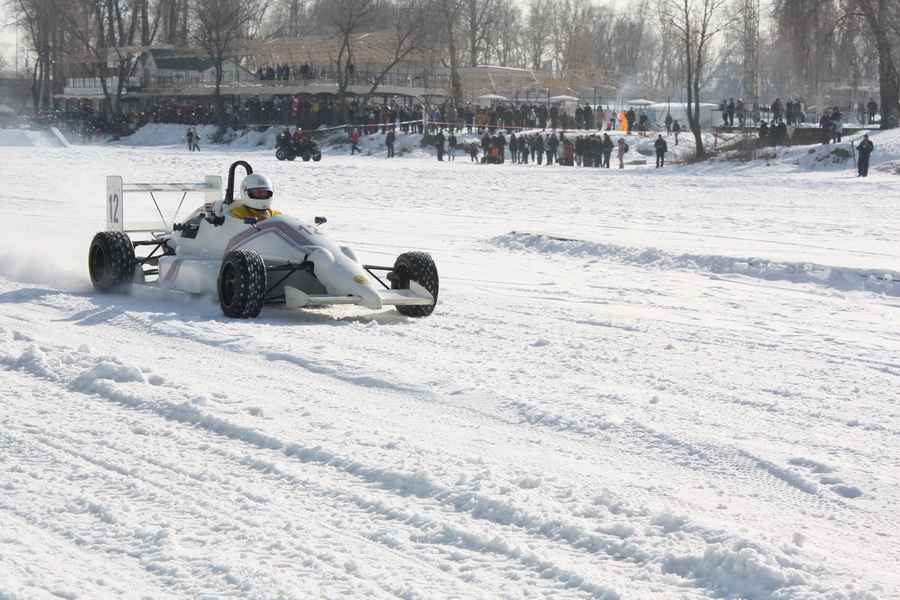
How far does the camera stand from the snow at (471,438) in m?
4.76

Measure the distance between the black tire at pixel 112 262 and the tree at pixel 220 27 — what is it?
164ft

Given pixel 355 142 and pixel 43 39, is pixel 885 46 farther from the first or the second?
pixel 43 39

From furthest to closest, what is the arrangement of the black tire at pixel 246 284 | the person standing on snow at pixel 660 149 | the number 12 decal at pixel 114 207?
the person standing on snow at pixel 660 149 → the number 12 decal at pixel 114 207 → the black tire at pixel 246 284

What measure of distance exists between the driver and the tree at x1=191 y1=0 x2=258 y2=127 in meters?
50.7

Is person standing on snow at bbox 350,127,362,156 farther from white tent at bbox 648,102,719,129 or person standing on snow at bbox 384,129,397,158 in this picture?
white tent at bbox 648,102,719,129

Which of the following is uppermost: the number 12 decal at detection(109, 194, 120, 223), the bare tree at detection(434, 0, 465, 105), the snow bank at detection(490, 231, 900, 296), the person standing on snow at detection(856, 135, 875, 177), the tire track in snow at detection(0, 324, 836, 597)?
the bare tree at detection(434, 0, 465, 105)

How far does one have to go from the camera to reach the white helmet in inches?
447

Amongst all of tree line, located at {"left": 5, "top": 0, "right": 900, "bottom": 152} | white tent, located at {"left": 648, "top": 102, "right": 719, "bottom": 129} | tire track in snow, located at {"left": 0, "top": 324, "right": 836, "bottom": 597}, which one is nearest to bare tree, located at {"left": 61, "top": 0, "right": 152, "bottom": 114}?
tree line, located at {"left": 5, "top": 0, "right": 900, "bottom": 152}

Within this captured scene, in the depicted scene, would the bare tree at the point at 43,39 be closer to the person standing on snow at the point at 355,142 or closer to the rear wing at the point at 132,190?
the person standing on snow at the point at 355,142

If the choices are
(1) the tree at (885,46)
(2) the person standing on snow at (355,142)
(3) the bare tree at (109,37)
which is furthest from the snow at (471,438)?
(3) the bare tree at (109,37)

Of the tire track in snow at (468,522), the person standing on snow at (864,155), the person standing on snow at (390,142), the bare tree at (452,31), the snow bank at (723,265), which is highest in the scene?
the bare tree at (452,31)

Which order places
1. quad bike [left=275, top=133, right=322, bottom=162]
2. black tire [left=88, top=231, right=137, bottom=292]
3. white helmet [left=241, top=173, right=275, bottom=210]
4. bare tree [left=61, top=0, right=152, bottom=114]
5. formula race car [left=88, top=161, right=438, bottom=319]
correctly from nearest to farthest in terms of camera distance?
formula race car [left=88, top=161, right=438, bottom=319] < white helmet [left=241, top=173, right=275, bottom=210] < black tire [left=88, top=231, right=137, bottom=292] < quad bike [left=275, top=133, right=322, bottom=162] < bare tree [left=61, top=0, right=152, bottom=114]

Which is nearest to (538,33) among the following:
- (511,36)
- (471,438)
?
(511,36)

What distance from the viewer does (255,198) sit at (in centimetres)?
1146
